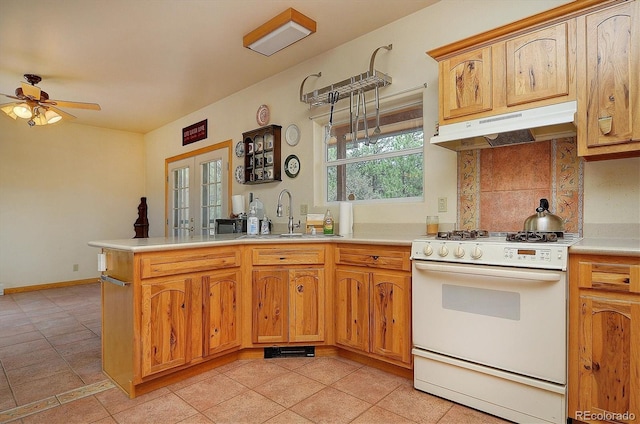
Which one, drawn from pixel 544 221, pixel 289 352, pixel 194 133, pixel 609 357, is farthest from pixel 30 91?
pixel 609 357

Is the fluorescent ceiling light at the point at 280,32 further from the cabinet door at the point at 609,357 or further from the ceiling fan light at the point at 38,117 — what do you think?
the cabinet door at the point at 609,357

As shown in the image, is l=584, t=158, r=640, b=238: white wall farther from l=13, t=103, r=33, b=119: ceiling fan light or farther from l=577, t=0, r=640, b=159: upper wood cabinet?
l=13, t=103, r=33, b=119: ceiling fan light

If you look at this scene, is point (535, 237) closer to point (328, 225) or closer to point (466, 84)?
point (466, 84)

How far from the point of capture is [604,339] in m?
1.59

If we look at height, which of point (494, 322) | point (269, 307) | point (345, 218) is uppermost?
point (345, 218)

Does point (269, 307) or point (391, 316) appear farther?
point (269, 307)

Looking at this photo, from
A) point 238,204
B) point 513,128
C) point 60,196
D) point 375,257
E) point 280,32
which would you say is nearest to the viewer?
point 513,128

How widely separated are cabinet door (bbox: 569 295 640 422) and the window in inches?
56.7

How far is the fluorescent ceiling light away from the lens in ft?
8.91

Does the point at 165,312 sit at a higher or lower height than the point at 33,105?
lower

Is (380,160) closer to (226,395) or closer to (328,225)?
(328,225)

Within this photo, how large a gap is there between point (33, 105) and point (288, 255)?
127 inches

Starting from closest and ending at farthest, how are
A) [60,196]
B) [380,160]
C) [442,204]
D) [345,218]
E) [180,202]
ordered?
1. [442,204]
2. [345,218]
3. [380,160]
4. [60,196]
5. [180,202]

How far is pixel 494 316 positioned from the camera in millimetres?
1843
